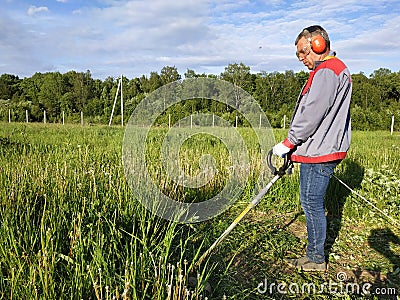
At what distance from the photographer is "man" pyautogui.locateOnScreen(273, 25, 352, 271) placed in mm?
2756

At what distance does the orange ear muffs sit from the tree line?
1879 cm

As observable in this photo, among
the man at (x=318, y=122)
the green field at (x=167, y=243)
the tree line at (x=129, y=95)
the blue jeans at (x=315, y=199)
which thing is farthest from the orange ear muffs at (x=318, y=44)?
the tree line at (x=129, y=95)

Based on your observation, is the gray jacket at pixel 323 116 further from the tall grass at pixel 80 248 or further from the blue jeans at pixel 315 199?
the tall grass at pixel 80 248

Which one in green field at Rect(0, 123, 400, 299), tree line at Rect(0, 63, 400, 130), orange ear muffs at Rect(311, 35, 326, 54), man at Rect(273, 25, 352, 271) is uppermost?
tree line at Rect(0, 63, 400, 130)

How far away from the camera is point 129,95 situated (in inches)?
1437

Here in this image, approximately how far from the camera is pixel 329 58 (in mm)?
2859

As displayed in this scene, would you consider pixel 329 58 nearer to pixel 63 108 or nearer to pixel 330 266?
pixel 330 266

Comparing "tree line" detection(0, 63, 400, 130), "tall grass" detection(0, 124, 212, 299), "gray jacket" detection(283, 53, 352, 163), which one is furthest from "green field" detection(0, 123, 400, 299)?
"tree line" detection(0, 63, 400, 130)

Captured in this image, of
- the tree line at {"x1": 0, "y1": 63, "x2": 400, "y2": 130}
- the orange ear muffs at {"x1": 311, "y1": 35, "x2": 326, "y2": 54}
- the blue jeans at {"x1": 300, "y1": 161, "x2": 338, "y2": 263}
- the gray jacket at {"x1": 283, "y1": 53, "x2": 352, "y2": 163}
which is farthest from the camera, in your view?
the tree line at {"x1": 0, "y1": 63, "x2": 400, "y2": 130}

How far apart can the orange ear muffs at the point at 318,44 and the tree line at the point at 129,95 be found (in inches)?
740

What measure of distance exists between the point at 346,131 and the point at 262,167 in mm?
2241

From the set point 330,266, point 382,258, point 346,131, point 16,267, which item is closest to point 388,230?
point 382,258

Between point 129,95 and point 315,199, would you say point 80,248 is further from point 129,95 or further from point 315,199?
point 129,95

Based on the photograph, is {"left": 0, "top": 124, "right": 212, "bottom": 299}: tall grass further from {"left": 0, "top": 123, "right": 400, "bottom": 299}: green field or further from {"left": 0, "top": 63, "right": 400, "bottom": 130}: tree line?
{"left": 0, "top": 63, "right": 400, "bottom": 130}: tree line
